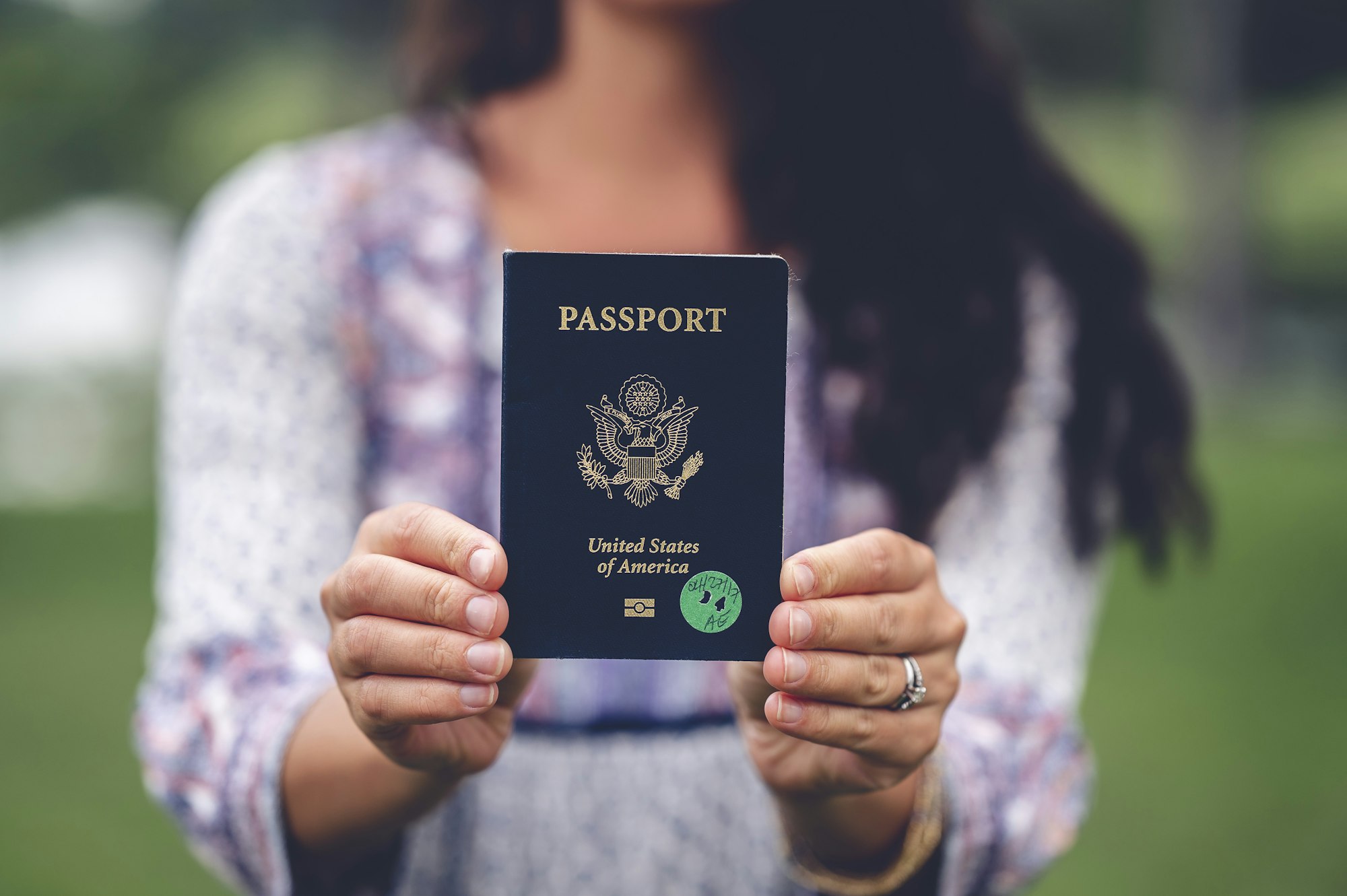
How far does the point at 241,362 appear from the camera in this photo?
2289 millimetres

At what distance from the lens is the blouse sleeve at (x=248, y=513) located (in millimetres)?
1984

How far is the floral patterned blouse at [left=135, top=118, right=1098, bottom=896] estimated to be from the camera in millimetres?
2166

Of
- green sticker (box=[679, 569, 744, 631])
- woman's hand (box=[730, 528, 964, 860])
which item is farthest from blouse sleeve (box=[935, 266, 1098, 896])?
green sticker (box=[679, 569, 744, 631])

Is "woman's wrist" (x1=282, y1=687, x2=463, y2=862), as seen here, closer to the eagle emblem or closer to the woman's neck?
the eagle emblem

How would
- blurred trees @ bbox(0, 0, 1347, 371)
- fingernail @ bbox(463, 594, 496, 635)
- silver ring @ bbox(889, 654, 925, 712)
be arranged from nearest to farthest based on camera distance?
fingernail @ bbox(463, 594, 496, 635), silver ring @ bbox(889, 654, 925, 712), blurred trees @ bbox(0, 0, 1347, 371)

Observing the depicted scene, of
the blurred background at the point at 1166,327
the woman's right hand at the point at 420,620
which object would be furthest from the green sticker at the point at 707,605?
the blurred background at the point at 1166,327

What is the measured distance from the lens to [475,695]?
154 cm

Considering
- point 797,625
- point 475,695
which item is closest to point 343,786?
point 475,695

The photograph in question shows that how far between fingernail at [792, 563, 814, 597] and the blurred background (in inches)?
65.6

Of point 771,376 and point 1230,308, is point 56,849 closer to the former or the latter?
point 771,376

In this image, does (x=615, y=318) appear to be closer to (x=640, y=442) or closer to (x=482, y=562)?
(x=640, y=442)

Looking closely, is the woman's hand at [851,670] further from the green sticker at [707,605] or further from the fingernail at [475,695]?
the fingernail at [475,695]

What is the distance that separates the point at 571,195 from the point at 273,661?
1230mm

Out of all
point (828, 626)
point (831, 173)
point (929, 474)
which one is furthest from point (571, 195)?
point (828, 626)
